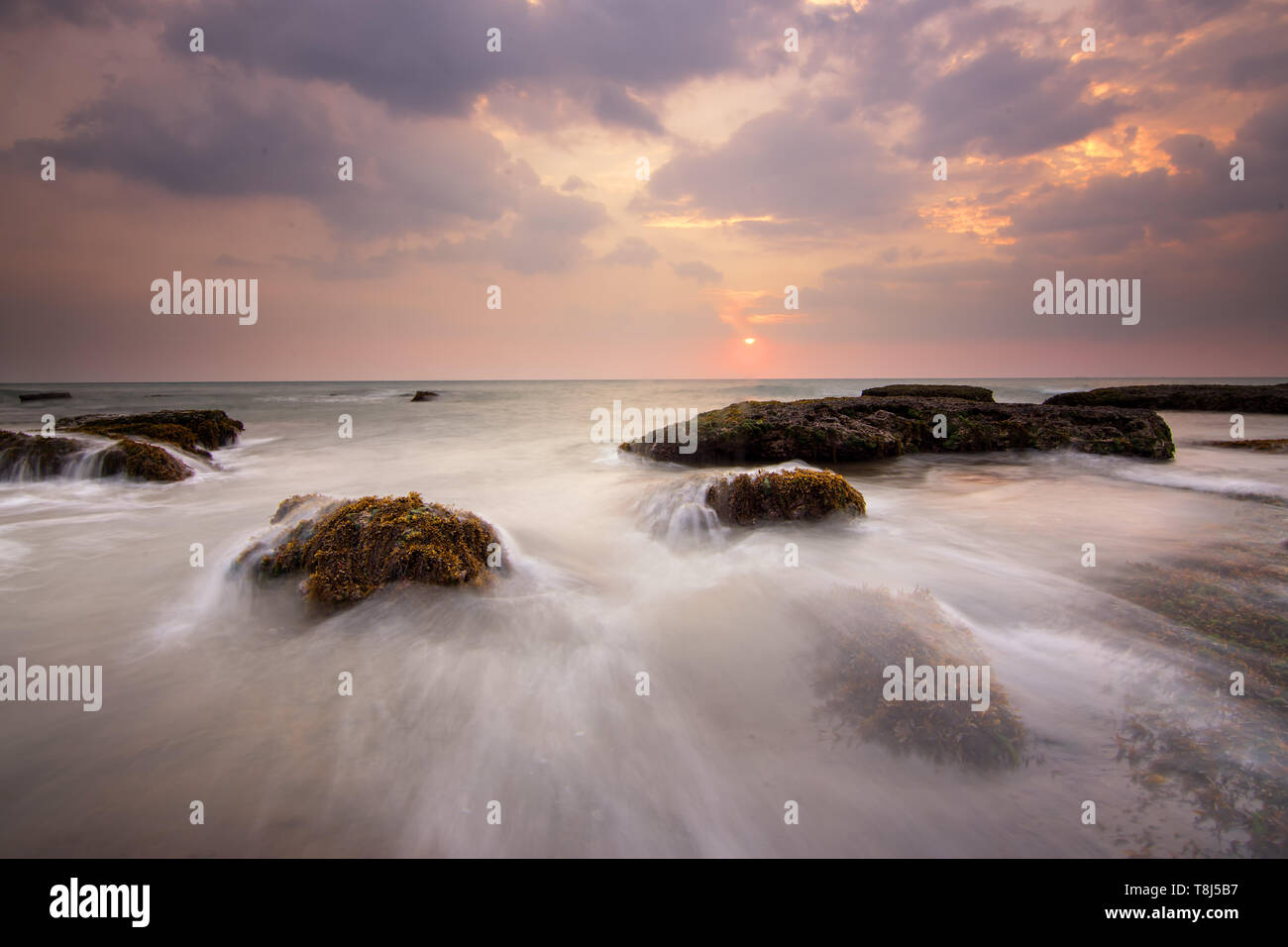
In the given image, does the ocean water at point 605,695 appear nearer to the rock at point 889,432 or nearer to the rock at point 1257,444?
the rock at point 889,432

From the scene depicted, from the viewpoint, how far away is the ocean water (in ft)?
7.11

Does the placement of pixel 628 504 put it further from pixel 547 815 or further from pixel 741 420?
pixel 547 815

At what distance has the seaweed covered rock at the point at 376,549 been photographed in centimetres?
401

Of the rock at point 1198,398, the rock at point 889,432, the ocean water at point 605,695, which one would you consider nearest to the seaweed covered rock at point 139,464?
the ocean water at point 605,695

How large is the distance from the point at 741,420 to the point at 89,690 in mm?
8670

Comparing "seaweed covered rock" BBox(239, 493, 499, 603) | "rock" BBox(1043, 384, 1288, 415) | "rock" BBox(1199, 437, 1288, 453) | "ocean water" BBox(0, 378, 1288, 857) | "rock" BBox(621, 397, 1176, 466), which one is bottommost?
"ocean water" BBox(0, 378, 1288, 857)

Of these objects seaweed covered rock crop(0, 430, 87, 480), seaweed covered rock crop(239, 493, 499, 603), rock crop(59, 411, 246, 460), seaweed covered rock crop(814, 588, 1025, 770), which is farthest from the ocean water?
rock crop(59, 411, 246, 460)

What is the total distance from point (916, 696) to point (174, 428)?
14.7 m

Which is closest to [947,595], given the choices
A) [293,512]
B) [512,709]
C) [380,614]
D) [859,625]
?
[859,625]

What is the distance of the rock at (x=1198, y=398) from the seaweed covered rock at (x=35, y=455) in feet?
86.7

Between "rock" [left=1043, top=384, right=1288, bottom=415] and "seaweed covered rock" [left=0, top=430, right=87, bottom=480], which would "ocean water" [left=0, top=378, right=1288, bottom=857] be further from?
"rock" [left=1043, top=384, right=1288, bottom=415]

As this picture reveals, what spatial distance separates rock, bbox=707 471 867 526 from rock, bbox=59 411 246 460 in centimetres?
1125

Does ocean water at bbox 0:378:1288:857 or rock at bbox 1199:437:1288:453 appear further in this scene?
rock at bbox 1199:437:1288:453

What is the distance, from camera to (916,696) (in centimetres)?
272
